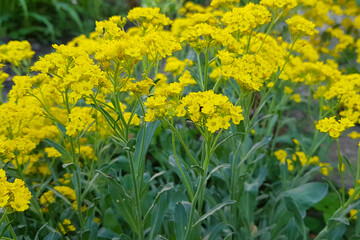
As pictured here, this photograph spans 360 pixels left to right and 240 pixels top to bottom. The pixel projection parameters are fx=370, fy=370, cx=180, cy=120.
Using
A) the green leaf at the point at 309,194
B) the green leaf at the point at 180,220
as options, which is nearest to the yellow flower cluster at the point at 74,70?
the green leaf at the point at 180,220

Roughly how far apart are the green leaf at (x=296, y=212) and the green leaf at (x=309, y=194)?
0.45 ft

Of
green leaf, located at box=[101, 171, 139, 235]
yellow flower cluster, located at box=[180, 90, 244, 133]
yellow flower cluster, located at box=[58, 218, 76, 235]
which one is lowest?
yellow flower cluster, located at box=[58, 218, 76, 235]

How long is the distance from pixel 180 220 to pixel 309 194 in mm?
750

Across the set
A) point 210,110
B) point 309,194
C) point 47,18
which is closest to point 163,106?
point 210,110

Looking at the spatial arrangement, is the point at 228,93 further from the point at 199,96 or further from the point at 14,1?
the point at 14,1

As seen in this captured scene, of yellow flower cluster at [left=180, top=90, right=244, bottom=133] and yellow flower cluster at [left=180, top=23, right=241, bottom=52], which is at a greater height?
yellow flower cluster at [left=180, top=23, right=241, bottom=52]

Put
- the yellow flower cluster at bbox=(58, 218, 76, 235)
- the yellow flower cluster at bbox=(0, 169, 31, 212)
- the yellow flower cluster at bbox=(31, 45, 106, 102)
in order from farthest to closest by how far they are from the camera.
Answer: the yellow flower cluster at bbox=(58, 218, 76, 235)
the yellow flower cluster at bbox=(31, 45, 106, 102)
the yellow flower cluster at bbox=(0, 169, 31, 212)

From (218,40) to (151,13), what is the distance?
0.35 meters

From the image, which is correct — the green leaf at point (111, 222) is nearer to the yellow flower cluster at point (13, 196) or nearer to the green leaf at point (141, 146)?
the green leaf at point (141, 146)

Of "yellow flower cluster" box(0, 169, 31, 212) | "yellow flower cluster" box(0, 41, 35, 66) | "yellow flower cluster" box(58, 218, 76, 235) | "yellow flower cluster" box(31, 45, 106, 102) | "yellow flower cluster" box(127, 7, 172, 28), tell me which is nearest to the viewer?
"yellow flower cluster" box(0, 169, 31, 212)

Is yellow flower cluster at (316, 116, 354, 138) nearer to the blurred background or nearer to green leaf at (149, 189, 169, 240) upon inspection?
green leaf at (149, 189, 169, 240)

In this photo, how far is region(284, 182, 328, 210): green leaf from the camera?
1.85m

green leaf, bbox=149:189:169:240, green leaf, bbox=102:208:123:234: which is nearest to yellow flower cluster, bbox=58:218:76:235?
green leaf, bbox=102:208:123:234

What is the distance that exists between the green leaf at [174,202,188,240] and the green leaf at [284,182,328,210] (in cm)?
63
